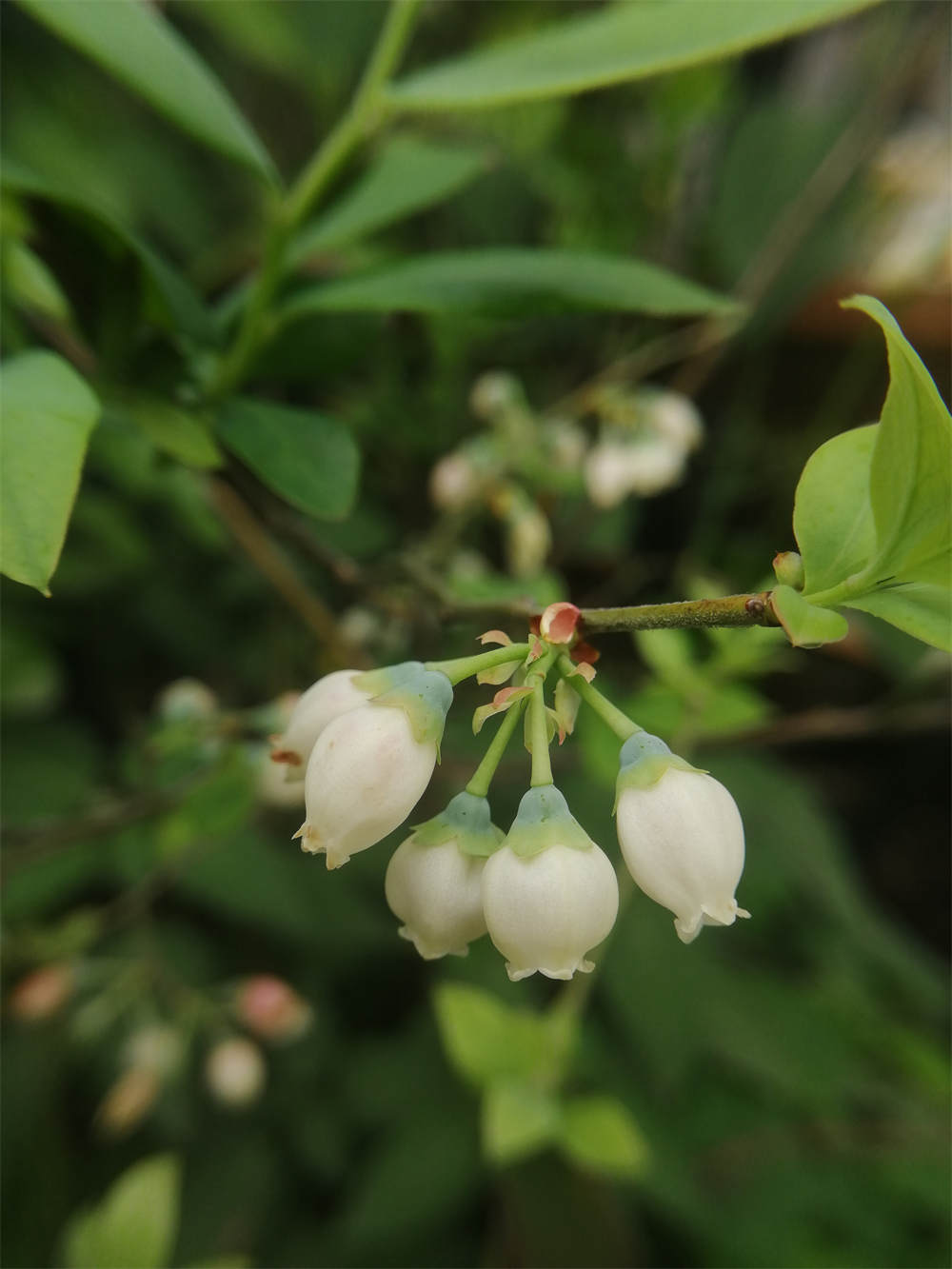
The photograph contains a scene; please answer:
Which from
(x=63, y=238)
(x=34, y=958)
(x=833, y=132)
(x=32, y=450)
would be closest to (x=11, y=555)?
(x=32, y=450)

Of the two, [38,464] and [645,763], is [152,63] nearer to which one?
[38,464]

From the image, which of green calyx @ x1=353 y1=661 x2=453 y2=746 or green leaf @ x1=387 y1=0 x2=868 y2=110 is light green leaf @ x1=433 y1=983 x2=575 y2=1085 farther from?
green leaf @ x1=387 y1=0 x2=868 y2=110

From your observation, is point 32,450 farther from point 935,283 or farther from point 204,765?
point 935,283

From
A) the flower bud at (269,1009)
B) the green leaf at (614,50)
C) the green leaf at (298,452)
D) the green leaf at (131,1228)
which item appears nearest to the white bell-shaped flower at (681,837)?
the green leaf at (298,452)

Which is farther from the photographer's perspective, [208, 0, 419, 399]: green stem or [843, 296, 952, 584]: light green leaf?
[208, 0, 419, 399]: green stem

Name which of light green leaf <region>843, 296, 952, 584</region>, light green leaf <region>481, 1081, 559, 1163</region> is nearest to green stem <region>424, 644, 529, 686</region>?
light green leaf <region>843, 296, 952, 584</region>

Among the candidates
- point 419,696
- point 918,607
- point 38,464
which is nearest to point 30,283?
point 38,464

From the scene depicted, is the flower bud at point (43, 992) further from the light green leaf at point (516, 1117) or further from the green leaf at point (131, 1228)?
the light green leaf at point (516, 1117)
